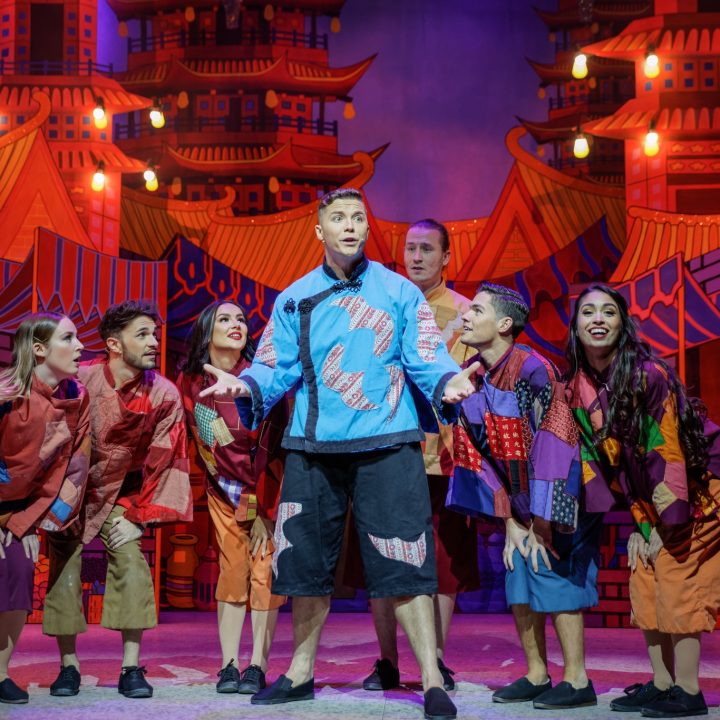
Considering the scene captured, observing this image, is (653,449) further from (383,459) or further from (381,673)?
(381,673)

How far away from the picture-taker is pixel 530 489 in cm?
308

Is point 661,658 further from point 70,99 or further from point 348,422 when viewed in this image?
point 70,99

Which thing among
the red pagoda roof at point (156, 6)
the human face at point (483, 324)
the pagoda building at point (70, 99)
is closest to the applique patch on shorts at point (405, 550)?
the human face at point (483, 324)

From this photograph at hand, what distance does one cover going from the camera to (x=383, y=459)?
9.57 feet

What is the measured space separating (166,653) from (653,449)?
6.85 feet

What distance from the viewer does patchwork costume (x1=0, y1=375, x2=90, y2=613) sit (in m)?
3.13

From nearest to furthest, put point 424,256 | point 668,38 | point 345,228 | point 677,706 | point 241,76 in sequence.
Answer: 1. point 677,706
2. point 345,228
3. point 424,256
4. point 668,38
5. point 241,76

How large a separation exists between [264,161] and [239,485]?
398 cm

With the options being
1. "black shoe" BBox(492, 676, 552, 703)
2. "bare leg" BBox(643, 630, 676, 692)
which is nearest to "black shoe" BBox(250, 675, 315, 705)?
"black shoe" BBox(492, 676, 552, 703)

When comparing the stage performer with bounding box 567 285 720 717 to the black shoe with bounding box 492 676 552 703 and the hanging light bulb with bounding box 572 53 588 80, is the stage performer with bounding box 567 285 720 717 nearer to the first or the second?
the black shoe with bounding box 492 676 552 703

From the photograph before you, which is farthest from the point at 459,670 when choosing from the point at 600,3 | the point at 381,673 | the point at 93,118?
the point at 600,3

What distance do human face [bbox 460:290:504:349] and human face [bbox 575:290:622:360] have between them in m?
0.24

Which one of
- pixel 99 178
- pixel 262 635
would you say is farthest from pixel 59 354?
pixel 99 178

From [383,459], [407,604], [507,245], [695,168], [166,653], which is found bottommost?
[166,653]
